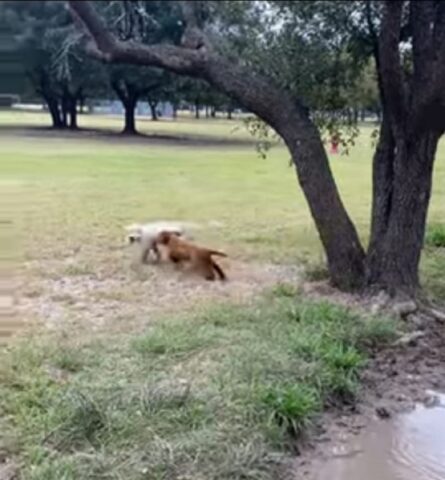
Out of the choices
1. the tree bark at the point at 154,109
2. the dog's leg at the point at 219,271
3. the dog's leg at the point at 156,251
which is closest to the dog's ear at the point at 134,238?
Answer: the dog's leg at the point at 156,251

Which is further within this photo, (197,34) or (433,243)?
(433,243)

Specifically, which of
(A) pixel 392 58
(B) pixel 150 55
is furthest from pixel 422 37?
(B) pixel 150 55

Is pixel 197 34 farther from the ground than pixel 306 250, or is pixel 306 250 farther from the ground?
pixel 197 34

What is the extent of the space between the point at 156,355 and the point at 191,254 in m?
2.23

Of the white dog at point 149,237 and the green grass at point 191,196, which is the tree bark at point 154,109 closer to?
the green grass at point 191,196

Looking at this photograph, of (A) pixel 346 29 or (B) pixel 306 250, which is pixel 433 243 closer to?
(B) pixel 306 250

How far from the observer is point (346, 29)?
542cm

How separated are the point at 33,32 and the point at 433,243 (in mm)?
6623

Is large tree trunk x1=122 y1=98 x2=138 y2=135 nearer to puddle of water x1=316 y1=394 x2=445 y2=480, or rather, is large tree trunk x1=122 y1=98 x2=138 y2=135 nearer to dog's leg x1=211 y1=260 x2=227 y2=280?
puddle of water x1=316 y1=394 x2=445 y2=480

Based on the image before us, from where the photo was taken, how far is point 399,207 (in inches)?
197

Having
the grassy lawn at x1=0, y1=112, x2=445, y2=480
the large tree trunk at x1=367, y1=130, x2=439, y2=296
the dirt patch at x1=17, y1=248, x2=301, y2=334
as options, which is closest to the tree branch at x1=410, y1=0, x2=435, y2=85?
the large tree trunk at x1=367, y1=130, x2=439, y2=296

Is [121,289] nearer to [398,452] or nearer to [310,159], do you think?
[310,159]

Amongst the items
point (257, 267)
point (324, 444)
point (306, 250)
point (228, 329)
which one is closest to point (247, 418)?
point (324, 444)

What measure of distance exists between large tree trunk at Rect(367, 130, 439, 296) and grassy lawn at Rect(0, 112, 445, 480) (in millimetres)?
575
